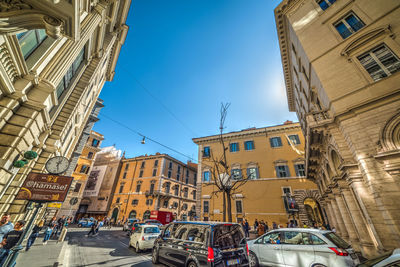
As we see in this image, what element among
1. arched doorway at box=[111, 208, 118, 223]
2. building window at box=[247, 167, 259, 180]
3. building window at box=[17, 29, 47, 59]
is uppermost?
building window at box=[247, 167, 259, 180]

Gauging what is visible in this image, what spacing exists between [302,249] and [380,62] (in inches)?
411

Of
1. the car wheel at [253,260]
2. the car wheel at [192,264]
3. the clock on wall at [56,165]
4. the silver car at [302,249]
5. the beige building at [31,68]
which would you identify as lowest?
the car wheel at [253,260]

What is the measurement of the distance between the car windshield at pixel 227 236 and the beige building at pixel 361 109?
6.28 m

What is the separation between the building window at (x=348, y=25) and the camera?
10.2 meters

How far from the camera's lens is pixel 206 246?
489cm

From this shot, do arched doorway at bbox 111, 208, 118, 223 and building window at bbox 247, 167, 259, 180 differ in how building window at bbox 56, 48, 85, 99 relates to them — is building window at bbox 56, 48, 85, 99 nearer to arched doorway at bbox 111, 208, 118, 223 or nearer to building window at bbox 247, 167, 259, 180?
building window at bbox 247, 167, 259, 180

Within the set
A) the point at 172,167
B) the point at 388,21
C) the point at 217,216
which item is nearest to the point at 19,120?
the point at 388,21

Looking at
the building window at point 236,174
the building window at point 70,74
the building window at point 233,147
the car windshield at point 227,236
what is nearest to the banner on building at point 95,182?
the building window at point 233,147

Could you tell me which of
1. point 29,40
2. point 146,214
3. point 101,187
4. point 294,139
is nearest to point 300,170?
point 294,139

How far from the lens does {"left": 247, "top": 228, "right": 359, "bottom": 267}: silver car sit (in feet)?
16.5

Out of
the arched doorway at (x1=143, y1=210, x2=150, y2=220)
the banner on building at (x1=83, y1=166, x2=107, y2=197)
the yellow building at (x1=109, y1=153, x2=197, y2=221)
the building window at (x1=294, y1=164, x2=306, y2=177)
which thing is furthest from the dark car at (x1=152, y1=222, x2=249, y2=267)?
the banner on building at (x1=83, y1=166, x2=107, y2=197)

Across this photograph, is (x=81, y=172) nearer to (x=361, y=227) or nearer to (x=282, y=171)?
(x=282, y=171)

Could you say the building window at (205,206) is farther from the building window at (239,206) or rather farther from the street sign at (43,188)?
the street sign at (43,188)

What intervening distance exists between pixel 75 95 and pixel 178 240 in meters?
11.4
